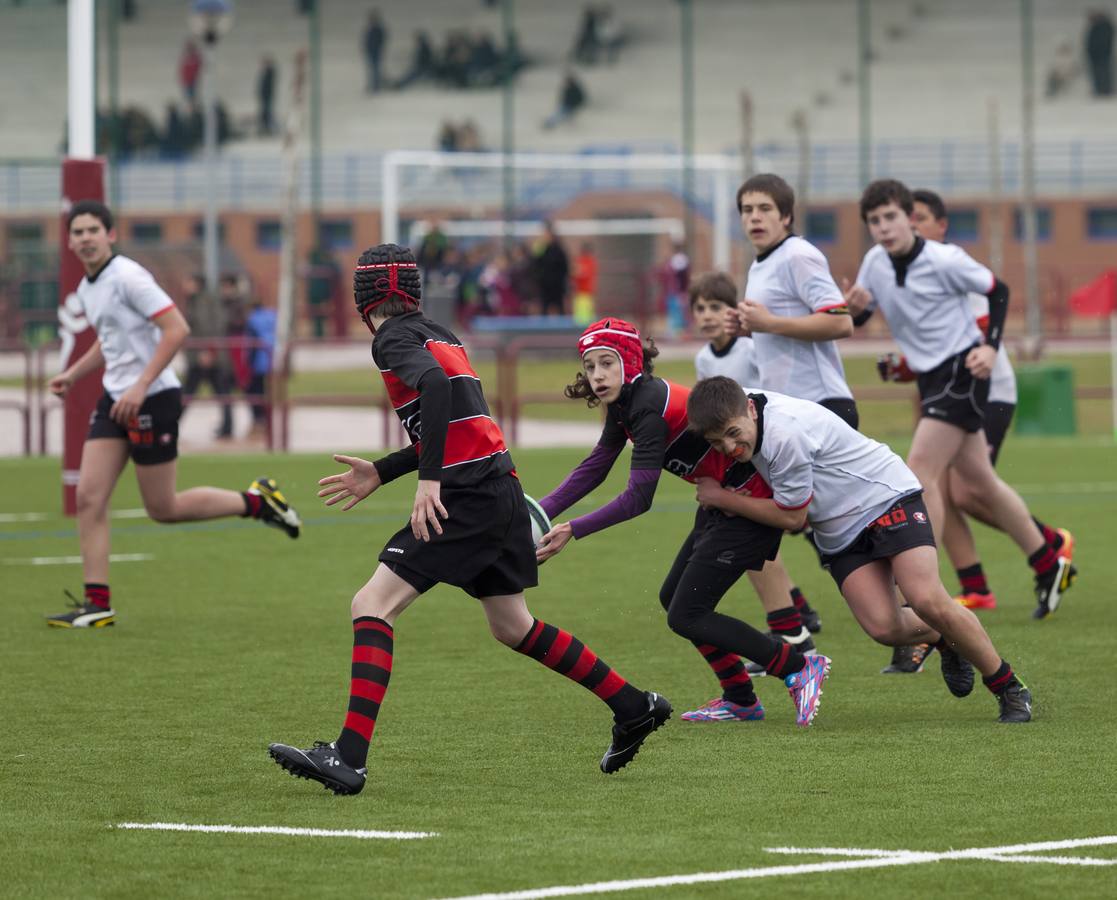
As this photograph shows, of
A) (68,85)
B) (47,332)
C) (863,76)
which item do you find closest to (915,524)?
(68,85)

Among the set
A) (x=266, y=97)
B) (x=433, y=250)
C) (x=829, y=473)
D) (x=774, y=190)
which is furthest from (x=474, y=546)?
(x=266, y=97)

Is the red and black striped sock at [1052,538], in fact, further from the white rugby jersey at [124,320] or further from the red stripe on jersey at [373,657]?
the red stripe on jersey at [373,657]

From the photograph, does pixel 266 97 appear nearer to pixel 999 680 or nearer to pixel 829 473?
pixel 829 473

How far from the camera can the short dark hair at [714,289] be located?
365 inches

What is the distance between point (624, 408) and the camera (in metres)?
7.24

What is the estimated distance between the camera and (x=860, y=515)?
7562mm

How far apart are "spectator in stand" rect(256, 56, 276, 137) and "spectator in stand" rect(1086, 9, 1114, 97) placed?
67.8 feet

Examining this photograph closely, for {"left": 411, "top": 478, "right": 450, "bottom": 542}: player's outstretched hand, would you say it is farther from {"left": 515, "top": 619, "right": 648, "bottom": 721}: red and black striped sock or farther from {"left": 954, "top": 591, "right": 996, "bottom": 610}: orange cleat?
{"left": 954, "top": 591, "right": 996, "bottom": 610}: orange cleat

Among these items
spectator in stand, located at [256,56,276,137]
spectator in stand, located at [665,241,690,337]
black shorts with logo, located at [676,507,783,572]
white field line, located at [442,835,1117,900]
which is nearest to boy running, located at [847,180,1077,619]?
black shorts with logo, located at [676,507,783,572]

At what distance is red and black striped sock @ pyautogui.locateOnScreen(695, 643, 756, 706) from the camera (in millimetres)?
7824

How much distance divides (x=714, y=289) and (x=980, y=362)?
1.62 metres

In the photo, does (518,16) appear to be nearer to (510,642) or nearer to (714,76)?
(714,76)

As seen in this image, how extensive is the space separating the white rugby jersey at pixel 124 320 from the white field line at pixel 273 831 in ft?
15.1

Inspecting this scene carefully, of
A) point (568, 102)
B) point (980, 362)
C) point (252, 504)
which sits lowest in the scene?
point (252, 504)
